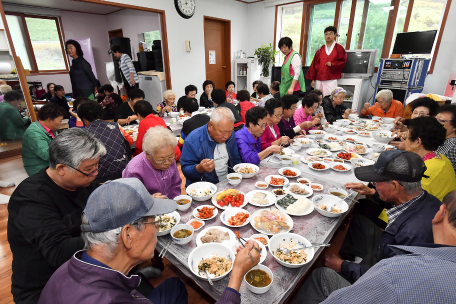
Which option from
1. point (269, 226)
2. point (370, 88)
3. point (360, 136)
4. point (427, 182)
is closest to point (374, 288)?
point (269, 226)

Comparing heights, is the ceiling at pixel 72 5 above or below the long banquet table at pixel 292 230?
above

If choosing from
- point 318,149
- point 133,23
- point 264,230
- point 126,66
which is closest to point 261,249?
point 264,230

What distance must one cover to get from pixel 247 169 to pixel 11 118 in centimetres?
487

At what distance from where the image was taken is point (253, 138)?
2.68 metres

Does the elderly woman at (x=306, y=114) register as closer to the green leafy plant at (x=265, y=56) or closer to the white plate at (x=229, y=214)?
the white plate at (x=229, y=214)

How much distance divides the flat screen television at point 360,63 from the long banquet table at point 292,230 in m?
5.15

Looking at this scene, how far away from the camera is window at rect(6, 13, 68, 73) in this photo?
24.6 feet

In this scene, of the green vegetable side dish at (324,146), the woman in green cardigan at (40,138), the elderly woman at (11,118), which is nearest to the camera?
the woman in green cardigan at (40,138)

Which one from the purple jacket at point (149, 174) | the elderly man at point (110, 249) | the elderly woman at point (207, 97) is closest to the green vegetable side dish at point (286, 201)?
the elderly man at point (110, 249)

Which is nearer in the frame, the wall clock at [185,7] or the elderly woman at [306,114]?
the elderly woman at [306,114]

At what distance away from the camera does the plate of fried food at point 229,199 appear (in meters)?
1.70

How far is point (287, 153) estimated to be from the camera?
274cm

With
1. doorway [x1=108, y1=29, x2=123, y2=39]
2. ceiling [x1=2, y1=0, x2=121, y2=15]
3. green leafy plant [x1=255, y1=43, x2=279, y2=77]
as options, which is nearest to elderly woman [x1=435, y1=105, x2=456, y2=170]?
green leafy plant [x1=255, y1=43, x2=279, y2=77]

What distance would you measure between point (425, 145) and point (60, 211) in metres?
2.92
